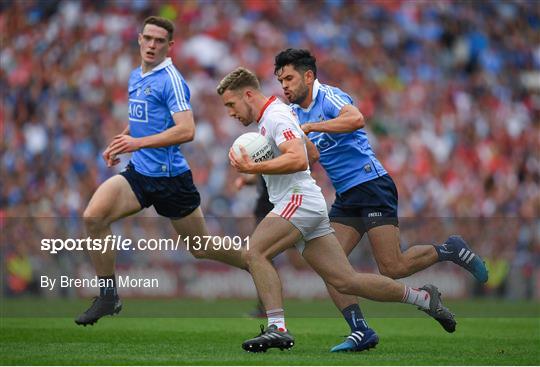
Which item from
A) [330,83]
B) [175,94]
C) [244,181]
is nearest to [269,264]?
[175,94]

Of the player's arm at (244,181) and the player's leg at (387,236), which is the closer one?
the player's leg at (387,236)

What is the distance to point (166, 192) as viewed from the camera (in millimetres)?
9883

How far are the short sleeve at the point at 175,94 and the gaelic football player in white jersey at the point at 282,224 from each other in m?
1.46

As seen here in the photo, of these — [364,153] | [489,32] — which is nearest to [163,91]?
[364,153]

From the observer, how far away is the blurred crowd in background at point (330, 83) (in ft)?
59.9

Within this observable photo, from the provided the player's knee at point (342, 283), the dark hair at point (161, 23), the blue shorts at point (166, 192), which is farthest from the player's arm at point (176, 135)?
the player's knee at point (342, 283)

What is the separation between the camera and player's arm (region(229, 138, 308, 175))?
783 centimetres

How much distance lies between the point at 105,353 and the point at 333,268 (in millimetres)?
1844

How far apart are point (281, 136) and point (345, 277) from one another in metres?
1.20

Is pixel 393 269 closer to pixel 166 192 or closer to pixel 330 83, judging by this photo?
pixel 166 192

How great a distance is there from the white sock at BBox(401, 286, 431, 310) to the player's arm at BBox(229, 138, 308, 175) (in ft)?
4.57

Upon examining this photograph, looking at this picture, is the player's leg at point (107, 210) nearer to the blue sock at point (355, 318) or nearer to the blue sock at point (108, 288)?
the blue sock at point (108, 288)

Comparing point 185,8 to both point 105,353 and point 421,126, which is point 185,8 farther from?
point 105,353

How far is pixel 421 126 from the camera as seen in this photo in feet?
70.2
